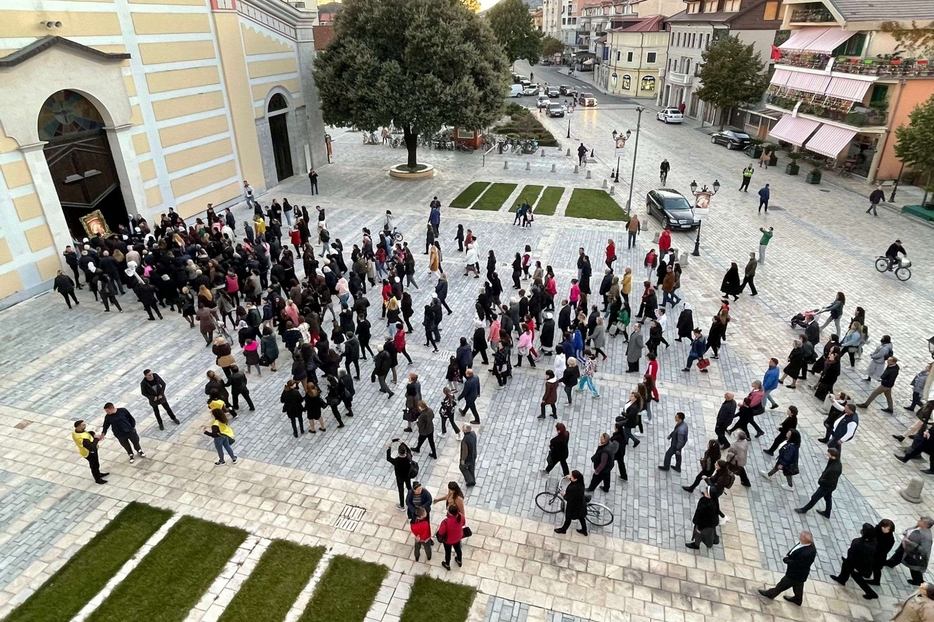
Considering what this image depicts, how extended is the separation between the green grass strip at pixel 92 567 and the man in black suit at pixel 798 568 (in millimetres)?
10664

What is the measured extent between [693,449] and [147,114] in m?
23.7

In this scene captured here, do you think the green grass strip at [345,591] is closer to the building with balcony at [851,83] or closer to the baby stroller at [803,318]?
the baby stroller at [803,318]

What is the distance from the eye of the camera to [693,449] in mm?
11953

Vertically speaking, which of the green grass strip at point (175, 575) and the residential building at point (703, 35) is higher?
the residential building at point (703, 35)

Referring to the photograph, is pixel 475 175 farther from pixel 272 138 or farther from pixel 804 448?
pixel 804 448

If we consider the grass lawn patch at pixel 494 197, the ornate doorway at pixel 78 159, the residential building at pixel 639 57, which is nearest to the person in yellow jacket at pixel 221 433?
the ornate doorway at pixel 78 159

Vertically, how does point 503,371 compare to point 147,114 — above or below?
below

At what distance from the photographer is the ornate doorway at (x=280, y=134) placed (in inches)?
1213

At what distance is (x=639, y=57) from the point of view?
223 feet

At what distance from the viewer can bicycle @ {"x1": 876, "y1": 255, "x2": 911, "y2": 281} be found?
19.6 m

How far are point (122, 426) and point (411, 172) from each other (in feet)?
80.7

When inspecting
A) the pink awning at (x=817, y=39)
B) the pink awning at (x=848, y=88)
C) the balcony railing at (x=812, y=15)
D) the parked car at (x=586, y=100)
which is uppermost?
the balcony railing at (x=812, y=15)

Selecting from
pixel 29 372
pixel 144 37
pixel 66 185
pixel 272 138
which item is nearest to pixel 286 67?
pixel 272 138

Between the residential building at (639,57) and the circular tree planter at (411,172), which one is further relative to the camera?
the residential building at (639,57)
